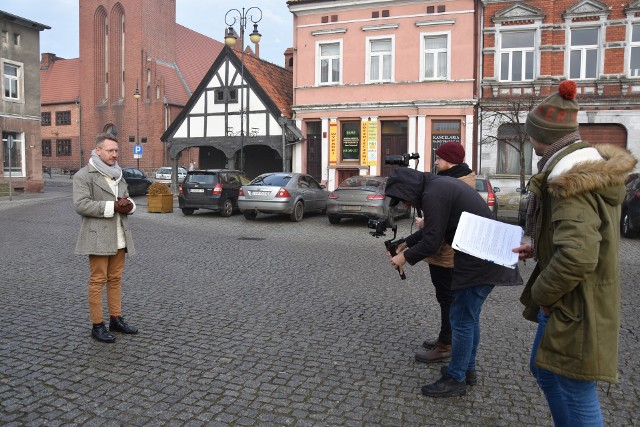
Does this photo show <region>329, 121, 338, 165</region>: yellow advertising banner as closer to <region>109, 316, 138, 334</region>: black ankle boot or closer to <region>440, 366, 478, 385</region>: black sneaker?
<region>109, 316, 138, 334</region>: black ankle boot

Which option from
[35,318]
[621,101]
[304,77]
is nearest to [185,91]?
[304,77]

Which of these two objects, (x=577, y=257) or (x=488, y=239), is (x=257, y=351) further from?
(x=577, y=257)

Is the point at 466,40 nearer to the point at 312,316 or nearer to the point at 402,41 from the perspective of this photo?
the point at 402,41

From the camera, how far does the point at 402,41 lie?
2498 cm

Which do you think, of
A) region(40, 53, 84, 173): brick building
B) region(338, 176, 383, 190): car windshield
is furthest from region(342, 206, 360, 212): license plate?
region(40, 53, 84, 173): brick building

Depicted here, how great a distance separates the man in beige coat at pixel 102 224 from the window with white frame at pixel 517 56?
844 inches

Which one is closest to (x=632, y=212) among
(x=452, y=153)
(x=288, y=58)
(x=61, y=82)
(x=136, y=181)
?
(x=452, y=153)

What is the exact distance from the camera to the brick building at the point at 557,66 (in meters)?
22.2

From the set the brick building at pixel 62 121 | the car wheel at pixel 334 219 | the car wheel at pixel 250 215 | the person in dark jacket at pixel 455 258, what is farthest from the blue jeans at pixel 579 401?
the brick building at pixel 62 121

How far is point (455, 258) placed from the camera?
3.96 metres

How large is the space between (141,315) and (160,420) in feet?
8.97

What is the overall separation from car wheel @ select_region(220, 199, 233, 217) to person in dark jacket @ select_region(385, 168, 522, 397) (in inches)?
617

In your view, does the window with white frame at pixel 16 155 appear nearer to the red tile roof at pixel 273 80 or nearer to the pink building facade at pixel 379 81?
the red tile roof at pixel 273 80

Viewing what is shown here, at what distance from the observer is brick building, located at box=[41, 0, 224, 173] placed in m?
53.8
